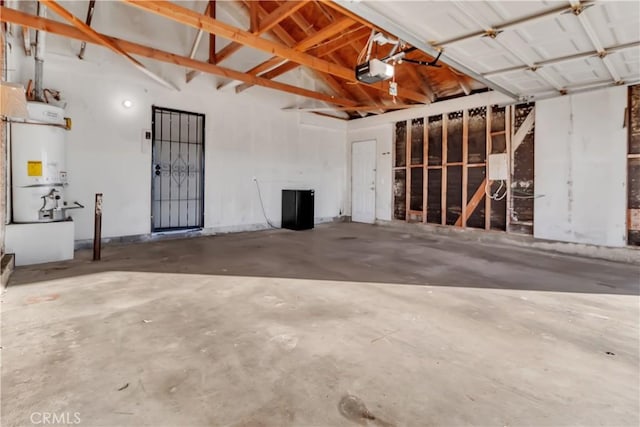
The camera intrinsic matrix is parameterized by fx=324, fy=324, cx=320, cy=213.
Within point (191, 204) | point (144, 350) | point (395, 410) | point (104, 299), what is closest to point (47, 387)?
point (144, 350)

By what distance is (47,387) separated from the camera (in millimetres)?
1638

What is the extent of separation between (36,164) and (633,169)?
827 cm

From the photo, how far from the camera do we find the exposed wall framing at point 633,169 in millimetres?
4789

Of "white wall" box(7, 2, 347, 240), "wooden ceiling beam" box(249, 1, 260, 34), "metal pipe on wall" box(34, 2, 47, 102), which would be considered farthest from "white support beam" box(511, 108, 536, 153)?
"metal pipe on wall" box(34, 2, 47, 102)

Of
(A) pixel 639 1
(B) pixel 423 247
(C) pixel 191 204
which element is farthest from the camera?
(C) pixel 191 204

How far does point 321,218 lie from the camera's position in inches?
351

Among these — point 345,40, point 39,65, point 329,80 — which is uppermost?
point 329,80

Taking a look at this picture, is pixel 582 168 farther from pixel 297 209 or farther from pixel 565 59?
pixel 297 209

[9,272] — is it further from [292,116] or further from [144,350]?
[292,116]

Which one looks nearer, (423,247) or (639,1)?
(639,1)

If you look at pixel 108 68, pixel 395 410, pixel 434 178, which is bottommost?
pixel 395 410

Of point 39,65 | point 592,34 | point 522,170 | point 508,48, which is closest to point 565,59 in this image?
point 592,34

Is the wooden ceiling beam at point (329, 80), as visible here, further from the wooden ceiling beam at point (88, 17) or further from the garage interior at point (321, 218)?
the wooden ceiling beam at point (88, 17)

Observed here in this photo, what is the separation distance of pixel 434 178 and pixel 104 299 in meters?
6.46
